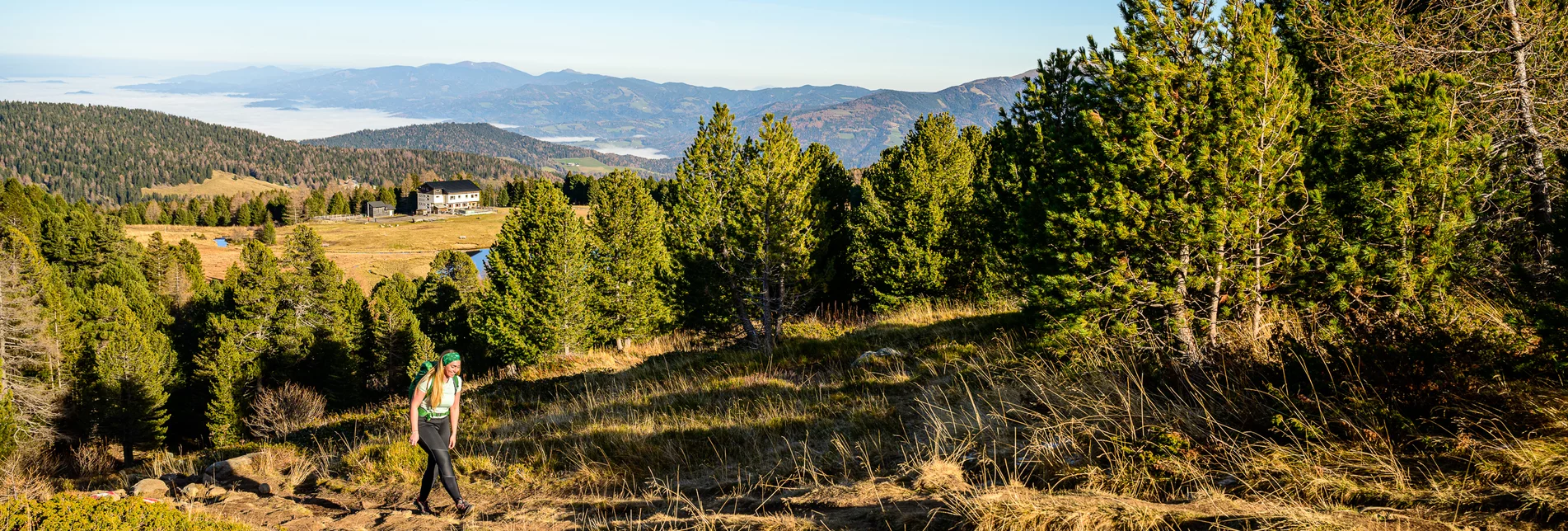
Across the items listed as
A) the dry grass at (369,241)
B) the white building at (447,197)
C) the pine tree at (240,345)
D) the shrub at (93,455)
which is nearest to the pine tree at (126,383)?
the shrub at (93,455)

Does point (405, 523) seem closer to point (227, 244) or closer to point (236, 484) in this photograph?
point (236, 484)

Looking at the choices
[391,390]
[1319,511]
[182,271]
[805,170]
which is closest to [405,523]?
[1319,511]

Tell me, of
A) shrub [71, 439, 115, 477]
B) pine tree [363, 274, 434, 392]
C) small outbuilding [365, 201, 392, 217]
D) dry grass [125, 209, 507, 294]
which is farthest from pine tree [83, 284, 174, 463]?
small outbuilding [365, 201, 392, 217]

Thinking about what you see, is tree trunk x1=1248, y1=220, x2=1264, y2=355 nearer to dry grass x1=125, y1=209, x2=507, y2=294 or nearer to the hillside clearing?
the hillside clearing

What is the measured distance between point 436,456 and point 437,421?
35 centimetres

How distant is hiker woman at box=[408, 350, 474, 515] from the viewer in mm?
6648

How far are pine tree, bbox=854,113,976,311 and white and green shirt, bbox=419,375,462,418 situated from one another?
22.7m

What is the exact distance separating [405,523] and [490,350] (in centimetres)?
3761

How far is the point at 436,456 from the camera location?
22.0 feet

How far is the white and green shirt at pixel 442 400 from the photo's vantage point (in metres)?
6.82

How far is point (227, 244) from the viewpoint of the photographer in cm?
11125

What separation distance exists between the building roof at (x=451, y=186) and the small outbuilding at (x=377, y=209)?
16248 mm

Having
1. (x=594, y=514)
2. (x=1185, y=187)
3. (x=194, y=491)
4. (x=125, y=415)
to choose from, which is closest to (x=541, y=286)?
(x=125, y=415)

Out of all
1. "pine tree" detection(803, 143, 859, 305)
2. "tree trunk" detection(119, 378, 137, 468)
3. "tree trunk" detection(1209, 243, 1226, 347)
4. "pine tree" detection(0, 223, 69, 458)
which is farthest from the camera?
"tree trunk" detection(119, 378, 137, 468)
